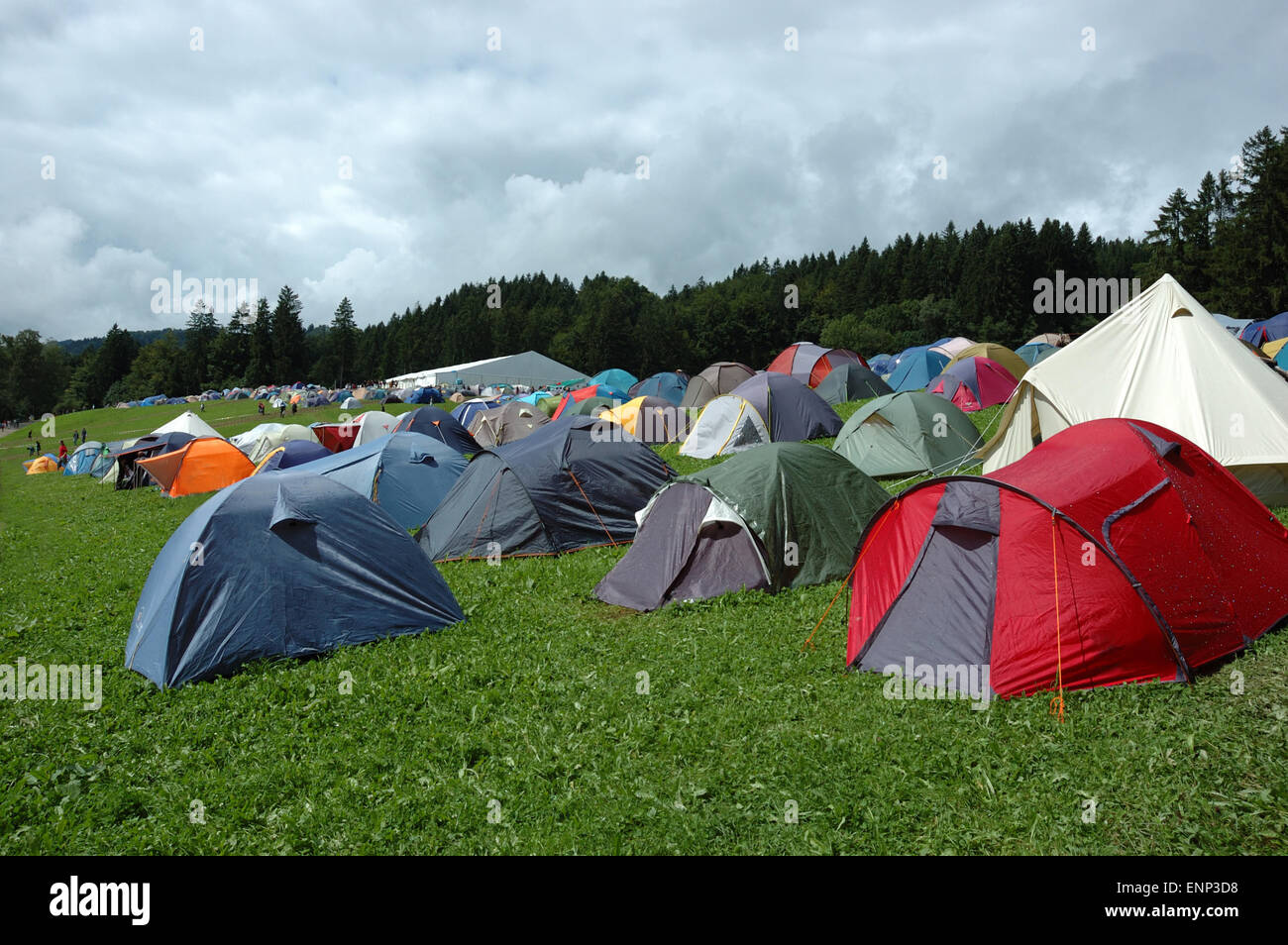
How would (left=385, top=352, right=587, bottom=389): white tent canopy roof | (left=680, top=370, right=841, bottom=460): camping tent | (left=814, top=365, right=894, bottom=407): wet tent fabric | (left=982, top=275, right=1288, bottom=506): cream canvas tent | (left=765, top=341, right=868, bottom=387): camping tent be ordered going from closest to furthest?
(left=982, top=275, right=1288, bottom=506): cream canvas tent
(left=680, top=370, right=841, bottom=460): camping tent
(left=814, top=365, right=894, bottom=407): wet tent fabric
(left=765, top=341, right=868, bottom=387): camping tent
(left=385, top=352, right=587, bottom=389): white tent canopy roof

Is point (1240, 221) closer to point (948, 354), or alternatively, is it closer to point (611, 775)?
point (948, 354)

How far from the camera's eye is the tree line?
163ft

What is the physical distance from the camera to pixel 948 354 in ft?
111

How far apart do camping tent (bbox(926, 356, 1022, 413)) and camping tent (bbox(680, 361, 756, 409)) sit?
27.0 ft

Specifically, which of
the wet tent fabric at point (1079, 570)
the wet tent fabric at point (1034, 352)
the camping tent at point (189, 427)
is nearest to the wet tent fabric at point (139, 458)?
the camping tent at point (189, 427)

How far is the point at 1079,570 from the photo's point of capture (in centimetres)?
621

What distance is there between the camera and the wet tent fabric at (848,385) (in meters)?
28.3

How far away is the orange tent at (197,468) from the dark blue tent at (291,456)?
257 centimetres

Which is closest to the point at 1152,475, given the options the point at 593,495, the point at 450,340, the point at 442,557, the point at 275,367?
the point at 593,495

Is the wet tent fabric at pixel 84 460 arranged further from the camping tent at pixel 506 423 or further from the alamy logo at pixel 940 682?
the alamy logo at pixel 940 682

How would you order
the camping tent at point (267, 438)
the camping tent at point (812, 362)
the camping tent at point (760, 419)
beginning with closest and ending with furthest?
the camping tent at point (760, 419), the camping tent at point (267, 438), the camping tent at point (812, 362)

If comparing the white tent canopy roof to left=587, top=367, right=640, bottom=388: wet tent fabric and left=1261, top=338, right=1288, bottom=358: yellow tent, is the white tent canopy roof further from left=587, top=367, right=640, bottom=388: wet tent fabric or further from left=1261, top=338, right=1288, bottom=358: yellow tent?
left=1261, top=338, right=1288, bottom=358: yellow tent
